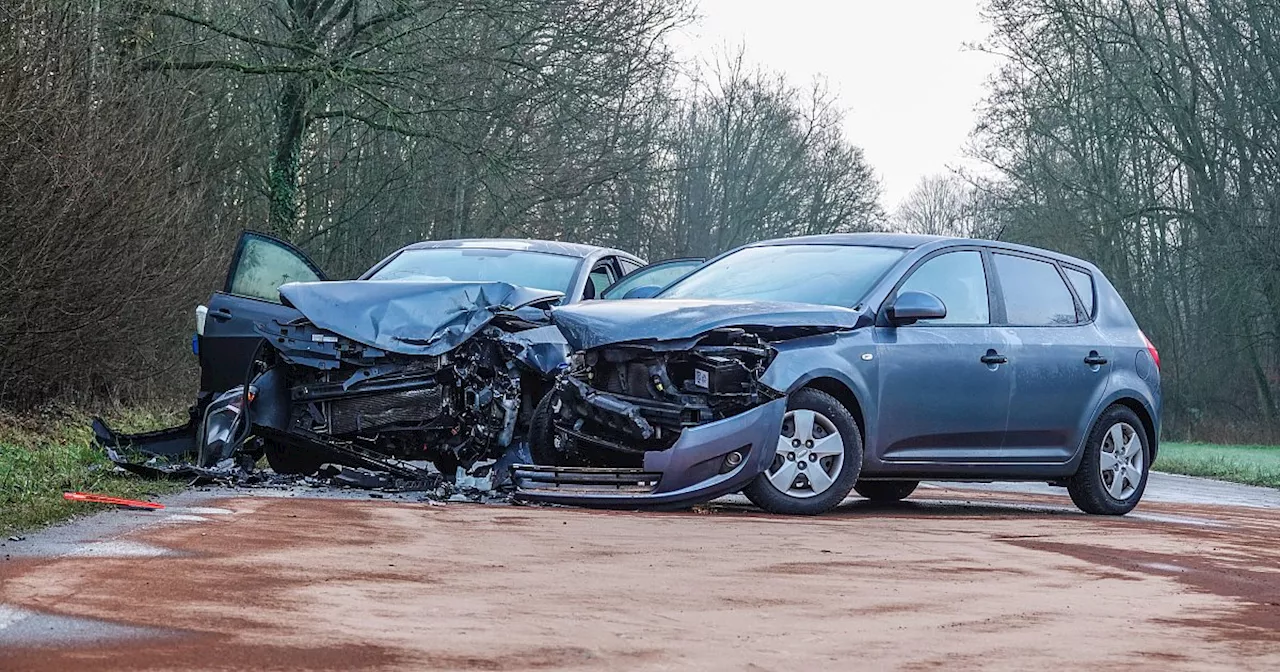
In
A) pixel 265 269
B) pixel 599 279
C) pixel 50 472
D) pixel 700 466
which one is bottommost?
pixel 50 472

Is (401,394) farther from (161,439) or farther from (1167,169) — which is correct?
(1167,169)

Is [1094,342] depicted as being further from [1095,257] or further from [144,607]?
[1095,257]

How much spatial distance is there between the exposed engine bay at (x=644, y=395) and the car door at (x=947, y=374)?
1.05 m

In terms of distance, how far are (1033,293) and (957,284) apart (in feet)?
2.70

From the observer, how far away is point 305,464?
11.8 m

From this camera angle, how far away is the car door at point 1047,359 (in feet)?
37.9

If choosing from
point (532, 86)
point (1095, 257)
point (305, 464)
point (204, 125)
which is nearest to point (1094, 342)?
point (305, 464)

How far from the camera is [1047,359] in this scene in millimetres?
11734

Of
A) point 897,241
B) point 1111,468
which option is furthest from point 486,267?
point 1111,468

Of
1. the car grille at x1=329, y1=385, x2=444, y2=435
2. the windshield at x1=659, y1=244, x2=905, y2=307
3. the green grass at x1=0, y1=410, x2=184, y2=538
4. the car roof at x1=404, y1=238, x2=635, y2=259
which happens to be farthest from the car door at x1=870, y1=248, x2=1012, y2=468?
the green grass at x1=0, y1=410, x2=184, y2=538

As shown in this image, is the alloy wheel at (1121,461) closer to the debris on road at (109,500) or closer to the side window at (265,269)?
the side window at (265,269)

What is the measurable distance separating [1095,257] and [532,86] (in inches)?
901

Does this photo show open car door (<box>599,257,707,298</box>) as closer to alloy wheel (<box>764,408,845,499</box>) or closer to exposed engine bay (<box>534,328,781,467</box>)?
exposed engine bay (<box>534,328,781,467</box>)

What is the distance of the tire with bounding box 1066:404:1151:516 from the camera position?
1214 centimetres
